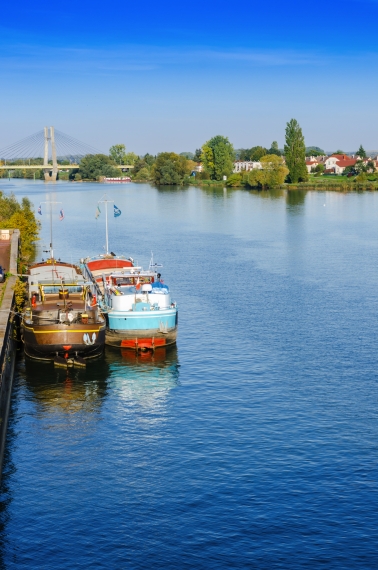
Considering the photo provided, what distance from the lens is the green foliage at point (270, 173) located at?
164m

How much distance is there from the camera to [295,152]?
6476 inches

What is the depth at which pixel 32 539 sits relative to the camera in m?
20.0

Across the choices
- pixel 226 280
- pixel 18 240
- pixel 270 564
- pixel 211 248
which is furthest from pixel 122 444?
pixel 211 248

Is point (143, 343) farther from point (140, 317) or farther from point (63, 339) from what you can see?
point (63, 339)

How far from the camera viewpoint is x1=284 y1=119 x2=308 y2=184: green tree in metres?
165

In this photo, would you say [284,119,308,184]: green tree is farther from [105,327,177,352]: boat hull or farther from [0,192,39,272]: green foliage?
[105,327,177,352]: boat hull

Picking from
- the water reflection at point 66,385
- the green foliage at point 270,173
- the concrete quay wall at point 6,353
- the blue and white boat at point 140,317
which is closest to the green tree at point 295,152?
the green foliage at point 270,173

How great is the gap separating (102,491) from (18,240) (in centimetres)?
4056

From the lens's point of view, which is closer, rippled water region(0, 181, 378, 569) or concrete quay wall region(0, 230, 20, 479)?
rippled water region(0, 181, 378, 569)

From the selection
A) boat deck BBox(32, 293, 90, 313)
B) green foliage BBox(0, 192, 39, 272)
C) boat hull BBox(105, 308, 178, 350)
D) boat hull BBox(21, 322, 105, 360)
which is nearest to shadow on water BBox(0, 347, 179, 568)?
boat hull BBox(105, 308, 178, 350)

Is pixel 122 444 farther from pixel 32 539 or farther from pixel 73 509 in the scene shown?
pixel 32 539

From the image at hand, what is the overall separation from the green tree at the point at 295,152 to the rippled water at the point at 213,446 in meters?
117

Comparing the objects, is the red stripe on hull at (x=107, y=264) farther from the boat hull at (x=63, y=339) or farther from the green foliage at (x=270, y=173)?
the green foliage at (x=270, y=173)

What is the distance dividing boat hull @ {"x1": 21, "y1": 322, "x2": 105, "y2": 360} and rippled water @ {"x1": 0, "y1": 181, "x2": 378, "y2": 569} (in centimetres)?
90
